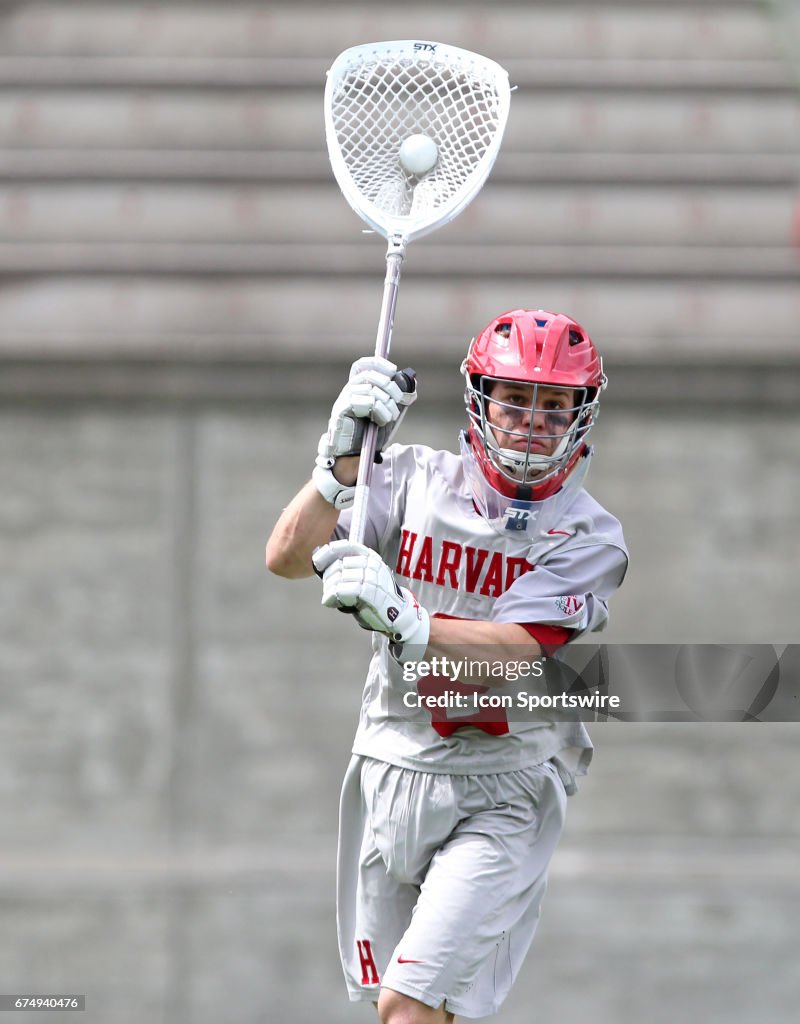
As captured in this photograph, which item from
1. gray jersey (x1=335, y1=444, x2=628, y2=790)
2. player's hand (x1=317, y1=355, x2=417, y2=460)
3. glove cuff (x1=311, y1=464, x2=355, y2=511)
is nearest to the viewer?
player's hand (x1=317, y1=355, x2=417, y2=460)

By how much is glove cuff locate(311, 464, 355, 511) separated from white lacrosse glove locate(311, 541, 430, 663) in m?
0.18

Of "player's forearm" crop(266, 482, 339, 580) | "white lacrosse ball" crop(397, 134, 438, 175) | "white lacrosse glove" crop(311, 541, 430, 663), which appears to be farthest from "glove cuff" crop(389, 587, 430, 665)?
"white lacrosse ball" crop(397, 134, 438, 175)

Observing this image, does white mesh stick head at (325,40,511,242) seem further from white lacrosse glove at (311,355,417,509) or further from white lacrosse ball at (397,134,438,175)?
white lacrosse glove at (311,355,417,509)

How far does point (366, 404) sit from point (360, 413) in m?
0.03

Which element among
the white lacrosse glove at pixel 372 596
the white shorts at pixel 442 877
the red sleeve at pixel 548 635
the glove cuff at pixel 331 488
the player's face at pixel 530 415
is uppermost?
the player's face at pixel 530 415

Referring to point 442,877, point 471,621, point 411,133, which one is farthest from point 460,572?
point 411,133

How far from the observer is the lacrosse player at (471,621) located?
3697mm

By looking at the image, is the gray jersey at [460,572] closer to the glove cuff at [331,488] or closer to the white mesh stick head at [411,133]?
the glove cuff at [331,488]

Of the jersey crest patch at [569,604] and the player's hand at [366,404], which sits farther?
the jersey crest patch at [569,604]

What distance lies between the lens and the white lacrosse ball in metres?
4.00

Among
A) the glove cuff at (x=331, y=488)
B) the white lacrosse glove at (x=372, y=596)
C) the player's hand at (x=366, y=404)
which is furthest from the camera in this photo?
the glove cuff at (x=331, y=488)

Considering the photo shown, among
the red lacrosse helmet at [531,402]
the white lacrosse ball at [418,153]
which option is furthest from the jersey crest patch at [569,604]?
the white lacrosse ball at [418,153]

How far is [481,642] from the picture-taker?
3.65 metres

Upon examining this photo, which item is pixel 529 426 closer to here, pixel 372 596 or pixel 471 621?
pixel 471 621
